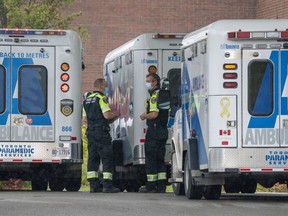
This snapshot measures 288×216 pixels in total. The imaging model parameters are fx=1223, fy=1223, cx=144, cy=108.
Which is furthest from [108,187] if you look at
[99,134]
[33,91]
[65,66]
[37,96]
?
[65,66]

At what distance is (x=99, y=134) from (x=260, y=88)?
4438mm

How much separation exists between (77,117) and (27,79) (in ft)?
3.47

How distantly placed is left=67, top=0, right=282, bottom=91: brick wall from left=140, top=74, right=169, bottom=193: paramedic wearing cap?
54.6 feet

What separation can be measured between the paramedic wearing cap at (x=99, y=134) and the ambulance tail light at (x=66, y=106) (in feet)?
1.43

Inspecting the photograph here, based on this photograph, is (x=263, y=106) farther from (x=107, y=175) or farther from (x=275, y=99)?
(x=107, y=175)

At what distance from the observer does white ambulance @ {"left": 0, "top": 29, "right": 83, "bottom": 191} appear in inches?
789

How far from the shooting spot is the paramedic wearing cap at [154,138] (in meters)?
20.2

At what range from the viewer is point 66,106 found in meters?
20.2

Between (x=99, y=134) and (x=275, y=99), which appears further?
(x=99, y=134)

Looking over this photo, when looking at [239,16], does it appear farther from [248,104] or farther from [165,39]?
[248,104]

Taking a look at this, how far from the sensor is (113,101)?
78.4 feet

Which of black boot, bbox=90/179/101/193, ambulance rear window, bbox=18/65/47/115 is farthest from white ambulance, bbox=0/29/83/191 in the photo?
black boot, bbox=90/179/101/193

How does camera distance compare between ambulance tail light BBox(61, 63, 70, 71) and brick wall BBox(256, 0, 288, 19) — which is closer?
ambulance tail light BBox(61, 63, 70, 71)

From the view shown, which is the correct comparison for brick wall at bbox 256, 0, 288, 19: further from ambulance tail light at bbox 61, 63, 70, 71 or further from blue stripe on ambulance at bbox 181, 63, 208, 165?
blue stripe on ambulance at bbox 181, 63, 208, 165
